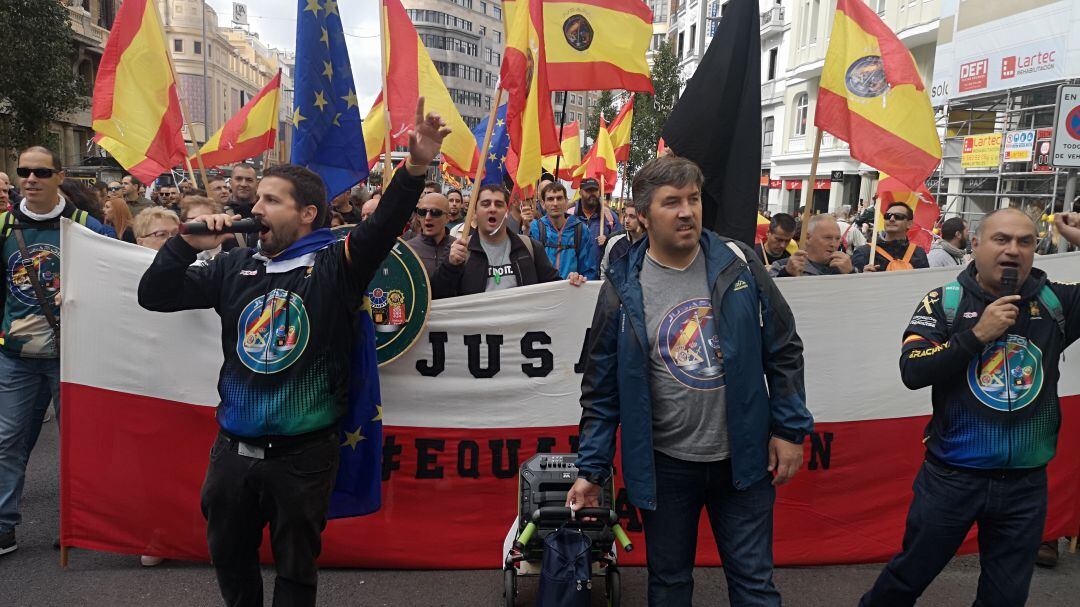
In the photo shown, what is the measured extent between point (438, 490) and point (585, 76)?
3.52 m

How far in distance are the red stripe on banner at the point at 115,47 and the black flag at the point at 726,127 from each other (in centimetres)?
362

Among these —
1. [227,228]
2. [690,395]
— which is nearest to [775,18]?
[690,395]

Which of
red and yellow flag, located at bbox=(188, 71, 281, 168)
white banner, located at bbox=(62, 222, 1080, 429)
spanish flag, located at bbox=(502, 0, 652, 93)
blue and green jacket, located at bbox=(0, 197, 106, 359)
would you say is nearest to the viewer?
white banner, located at bbox=(62, 222, 1080, 429)

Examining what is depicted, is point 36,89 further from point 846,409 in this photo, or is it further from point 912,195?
point 846,409

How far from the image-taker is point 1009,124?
2147cm

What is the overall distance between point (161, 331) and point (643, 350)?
2.61m

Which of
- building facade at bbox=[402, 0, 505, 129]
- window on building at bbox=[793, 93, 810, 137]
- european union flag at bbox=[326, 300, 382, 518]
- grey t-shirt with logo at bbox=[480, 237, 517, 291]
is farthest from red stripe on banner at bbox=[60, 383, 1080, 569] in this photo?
building facade at bbox=[402, 0, 505, 129]

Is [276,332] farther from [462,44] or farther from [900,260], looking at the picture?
[462,44]

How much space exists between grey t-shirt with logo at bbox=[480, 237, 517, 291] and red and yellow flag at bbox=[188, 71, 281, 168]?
4.17m

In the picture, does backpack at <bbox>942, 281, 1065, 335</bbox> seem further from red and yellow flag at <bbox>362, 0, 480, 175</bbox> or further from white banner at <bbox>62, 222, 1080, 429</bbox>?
red and yellow flag at <bbox>362, 0, 480, 175</bbox>

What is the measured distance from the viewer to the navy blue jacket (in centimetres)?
275

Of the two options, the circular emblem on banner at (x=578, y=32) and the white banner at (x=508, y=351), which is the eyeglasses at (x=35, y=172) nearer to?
the white banner at (x=508, y=351)

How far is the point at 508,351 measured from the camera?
4.34 meters

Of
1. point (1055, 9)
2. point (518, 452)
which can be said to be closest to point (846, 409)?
point (518, 452)
